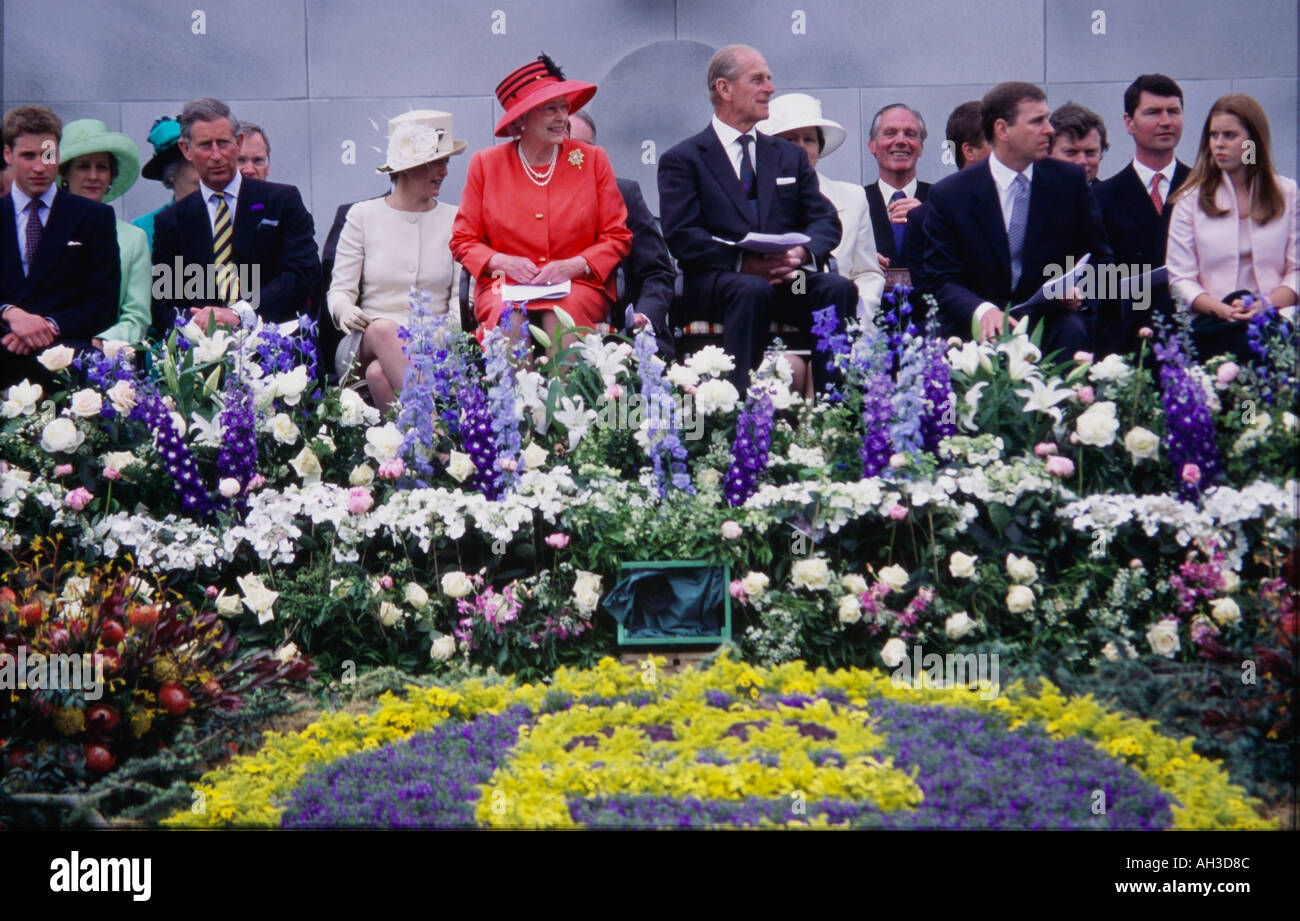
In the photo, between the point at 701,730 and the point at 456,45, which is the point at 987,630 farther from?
the point at 456,45

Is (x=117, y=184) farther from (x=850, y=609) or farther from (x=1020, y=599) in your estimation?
(x=1020, y=599)

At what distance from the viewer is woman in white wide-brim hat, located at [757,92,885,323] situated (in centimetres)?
700

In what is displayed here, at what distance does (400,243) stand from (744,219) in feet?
5.24

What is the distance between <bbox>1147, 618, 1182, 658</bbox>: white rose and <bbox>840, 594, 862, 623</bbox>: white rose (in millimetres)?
941

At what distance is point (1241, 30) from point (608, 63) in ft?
12.6

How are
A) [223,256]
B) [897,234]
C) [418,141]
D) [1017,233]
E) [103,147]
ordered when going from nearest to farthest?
[1017,233], [418,141], [223,256], [103,147], [897,234]

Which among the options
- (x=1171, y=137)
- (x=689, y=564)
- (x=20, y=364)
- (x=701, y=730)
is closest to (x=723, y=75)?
(x=1171, y=137)

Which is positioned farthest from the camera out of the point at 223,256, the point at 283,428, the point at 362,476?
the point at 223,256

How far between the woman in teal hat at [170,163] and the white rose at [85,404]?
2364mm

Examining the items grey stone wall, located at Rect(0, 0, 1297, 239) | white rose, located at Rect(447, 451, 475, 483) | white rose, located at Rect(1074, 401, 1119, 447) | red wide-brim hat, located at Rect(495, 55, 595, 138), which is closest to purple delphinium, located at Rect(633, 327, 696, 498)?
white rose, located at Rect(447, 451, 475, 483)

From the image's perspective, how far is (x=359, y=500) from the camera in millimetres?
4859

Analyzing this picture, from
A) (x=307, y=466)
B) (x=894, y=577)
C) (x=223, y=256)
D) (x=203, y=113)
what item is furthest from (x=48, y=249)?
(x=894, y=577)

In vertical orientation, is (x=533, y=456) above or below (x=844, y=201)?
below

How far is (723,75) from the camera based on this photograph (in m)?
6.59
